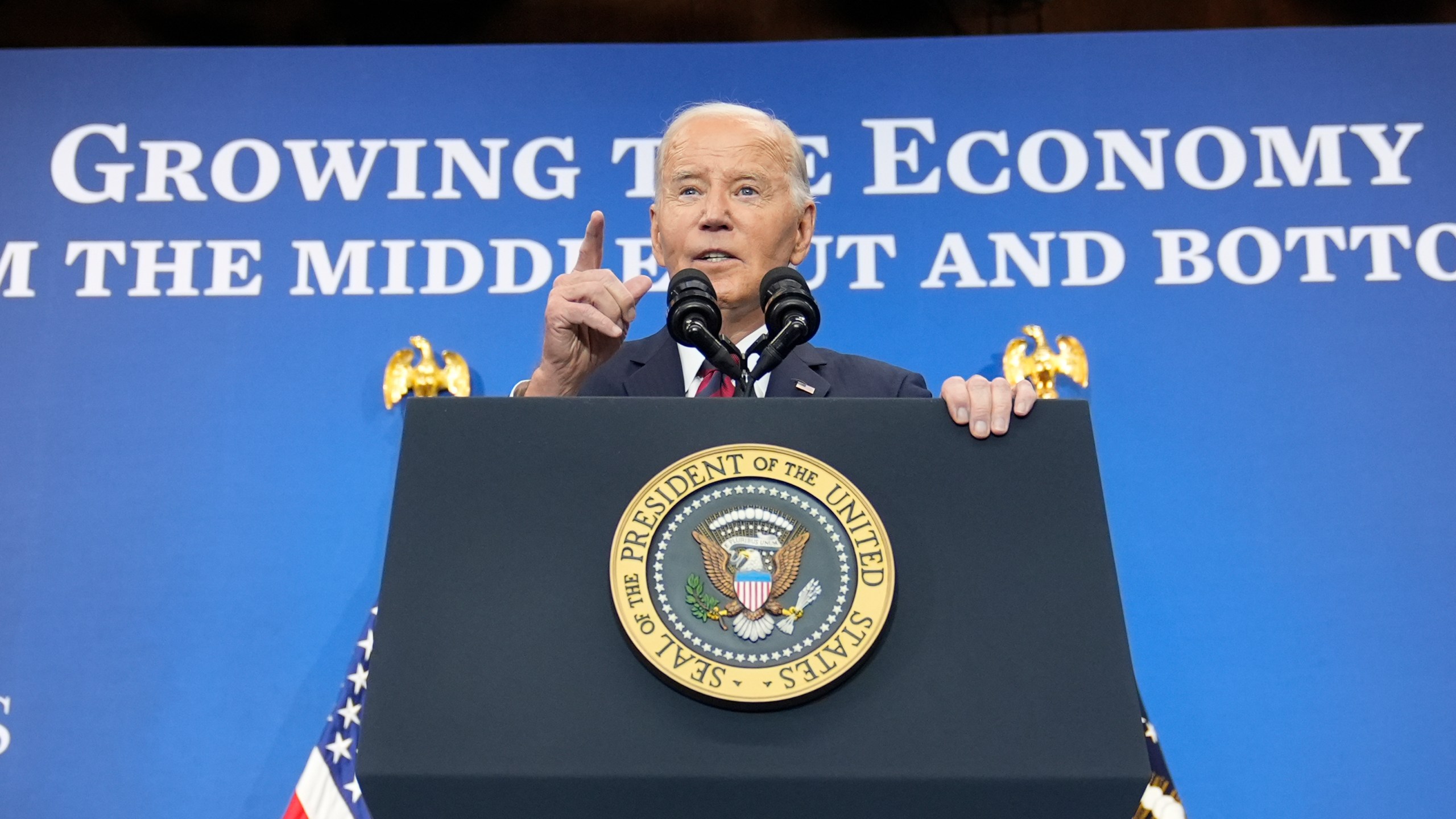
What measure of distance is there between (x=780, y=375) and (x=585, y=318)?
1.32 ft

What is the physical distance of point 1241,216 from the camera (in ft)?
10.6

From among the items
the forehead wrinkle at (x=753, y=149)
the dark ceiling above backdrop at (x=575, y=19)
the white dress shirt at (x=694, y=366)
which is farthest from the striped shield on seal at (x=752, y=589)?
the dark ceiling above backdrop at (x=575, y=19)

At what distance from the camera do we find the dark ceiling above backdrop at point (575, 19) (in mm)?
3674

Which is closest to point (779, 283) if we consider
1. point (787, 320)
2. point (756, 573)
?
point (787, 320)

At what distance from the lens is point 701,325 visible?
1406 mm

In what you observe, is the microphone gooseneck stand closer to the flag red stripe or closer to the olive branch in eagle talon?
the olive branch in eagle talon

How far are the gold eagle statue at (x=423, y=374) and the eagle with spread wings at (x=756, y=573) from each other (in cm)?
192

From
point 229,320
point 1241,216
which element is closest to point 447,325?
point 229,320

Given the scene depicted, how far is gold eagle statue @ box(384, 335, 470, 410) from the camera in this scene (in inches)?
121

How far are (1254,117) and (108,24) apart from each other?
2872 millimetres

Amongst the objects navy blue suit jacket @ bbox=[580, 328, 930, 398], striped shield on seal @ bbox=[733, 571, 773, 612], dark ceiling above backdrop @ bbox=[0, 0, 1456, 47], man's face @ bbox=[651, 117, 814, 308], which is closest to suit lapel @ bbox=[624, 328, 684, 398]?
navy blue suit jacket @ bbox=[580, 328, 930, 398]

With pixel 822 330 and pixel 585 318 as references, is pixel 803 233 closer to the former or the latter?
pixel 585 318

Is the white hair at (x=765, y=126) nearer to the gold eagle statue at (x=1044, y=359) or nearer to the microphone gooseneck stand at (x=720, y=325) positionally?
the microphone gooseneck stand at (x=720, y=325)

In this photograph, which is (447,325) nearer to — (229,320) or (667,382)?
(229,320)
